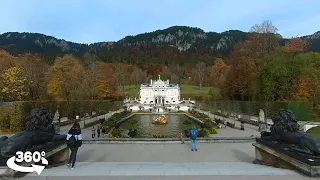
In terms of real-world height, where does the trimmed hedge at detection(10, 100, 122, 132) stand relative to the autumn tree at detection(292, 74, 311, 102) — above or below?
below

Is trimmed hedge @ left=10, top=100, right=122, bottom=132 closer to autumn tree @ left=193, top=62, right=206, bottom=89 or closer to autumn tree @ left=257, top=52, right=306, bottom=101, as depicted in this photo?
autumn tree @ left=257, top=52, right=306, bottom=101

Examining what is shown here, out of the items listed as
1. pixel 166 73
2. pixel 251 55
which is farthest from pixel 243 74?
pixel 166 73

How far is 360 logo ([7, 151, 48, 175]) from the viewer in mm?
7779

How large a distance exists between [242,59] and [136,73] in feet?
256

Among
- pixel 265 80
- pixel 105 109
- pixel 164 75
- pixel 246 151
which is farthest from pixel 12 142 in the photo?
pixel 164 75

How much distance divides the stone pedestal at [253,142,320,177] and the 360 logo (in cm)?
714

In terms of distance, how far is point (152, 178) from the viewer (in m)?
7.57

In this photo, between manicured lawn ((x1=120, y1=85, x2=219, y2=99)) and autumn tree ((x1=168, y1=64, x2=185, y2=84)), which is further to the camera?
autumn tree ((x1=168, y1=64, x2=185, y2=84))

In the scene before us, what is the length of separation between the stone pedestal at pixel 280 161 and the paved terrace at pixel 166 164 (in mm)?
237

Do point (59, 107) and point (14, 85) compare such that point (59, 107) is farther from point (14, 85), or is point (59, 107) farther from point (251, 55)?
point (251, 55)

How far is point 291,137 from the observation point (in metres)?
9.23

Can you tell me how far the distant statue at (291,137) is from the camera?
8401 mm

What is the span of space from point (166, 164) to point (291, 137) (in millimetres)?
4175

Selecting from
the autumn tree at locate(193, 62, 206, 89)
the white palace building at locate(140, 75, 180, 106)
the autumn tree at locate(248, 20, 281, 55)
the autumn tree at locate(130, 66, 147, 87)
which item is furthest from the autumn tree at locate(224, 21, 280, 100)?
the autumn tree at locate(130, 66, 147, 87)
